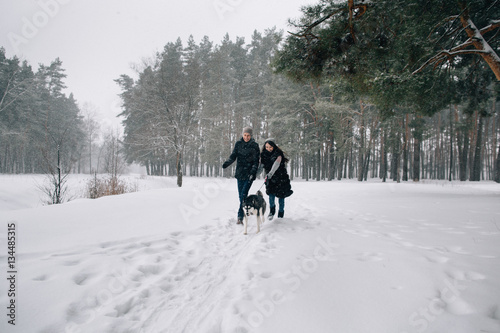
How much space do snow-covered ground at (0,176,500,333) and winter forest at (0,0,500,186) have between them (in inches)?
182

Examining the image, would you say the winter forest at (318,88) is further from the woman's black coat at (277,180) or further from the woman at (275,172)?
the woman's black coat at (277,180)

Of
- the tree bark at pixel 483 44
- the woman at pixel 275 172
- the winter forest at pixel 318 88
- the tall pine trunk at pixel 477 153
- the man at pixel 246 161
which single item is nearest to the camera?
the man at pixel 246 161

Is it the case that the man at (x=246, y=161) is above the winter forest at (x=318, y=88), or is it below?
below

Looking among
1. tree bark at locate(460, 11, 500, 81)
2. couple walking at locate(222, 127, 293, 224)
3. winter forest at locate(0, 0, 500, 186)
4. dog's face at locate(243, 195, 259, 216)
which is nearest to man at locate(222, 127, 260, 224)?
couple walking at locate(222, 127, 293, 224)

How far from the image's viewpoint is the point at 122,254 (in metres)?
2.94

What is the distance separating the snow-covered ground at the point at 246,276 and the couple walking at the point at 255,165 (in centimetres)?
101

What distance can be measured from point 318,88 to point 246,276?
21.2 m

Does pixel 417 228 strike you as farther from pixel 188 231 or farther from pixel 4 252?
pixel 4 252

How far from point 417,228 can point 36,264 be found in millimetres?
6157

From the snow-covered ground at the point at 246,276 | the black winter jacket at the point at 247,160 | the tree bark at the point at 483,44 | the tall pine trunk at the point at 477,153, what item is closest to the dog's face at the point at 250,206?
the snow-covered ground at the point at 246,276

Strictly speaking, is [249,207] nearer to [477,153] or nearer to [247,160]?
[247,160]

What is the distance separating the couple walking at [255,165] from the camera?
15.9ft

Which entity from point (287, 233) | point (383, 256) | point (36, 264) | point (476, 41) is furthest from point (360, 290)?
point (476, 41)

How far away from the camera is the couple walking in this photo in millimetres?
4844
